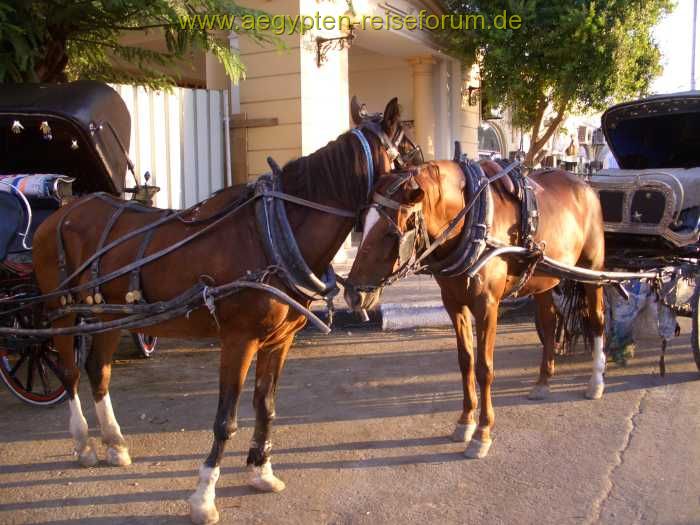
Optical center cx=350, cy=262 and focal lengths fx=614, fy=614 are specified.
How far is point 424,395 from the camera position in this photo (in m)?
4.91

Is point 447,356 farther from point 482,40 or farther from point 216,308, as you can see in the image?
point 482,40

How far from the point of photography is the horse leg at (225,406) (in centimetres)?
304

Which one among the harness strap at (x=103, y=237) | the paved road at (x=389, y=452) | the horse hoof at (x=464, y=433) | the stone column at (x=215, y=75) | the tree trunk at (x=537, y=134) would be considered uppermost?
the stone column at (x=215, y=75)

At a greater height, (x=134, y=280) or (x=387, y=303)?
(x=134, y=280)

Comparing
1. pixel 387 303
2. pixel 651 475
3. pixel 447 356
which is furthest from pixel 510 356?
pixel 651 475

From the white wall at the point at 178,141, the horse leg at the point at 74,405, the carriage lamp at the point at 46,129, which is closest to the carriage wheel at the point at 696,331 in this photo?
the horse leg at the point at 74,405

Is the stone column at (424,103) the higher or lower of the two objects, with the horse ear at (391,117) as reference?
higher

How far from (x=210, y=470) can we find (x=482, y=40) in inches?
396

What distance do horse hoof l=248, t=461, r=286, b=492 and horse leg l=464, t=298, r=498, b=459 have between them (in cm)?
118

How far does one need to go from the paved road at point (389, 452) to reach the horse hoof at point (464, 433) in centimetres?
7

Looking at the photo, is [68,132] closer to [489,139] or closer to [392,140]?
[392,140]

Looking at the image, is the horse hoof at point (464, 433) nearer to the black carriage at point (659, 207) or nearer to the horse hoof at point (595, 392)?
the horse hoof at point (595, 392)

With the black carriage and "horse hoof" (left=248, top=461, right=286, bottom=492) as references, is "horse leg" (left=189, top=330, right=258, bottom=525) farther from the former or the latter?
the black carriage

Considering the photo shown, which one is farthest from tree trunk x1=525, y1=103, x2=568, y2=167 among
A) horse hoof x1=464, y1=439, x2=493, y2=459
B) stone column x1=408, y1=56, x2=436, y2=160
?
horse hoof x1=464, y1=439, x2=493, y2=459
